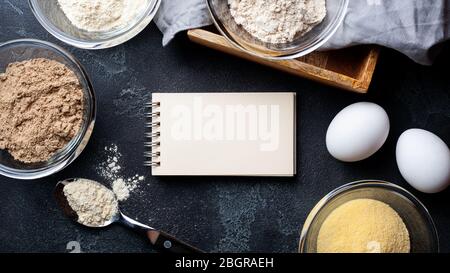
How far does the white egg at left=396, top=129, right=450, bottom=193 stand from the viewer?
1095mm

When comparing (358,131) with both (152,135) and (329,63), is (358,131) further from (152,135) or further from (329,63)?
Answer: (152,135)

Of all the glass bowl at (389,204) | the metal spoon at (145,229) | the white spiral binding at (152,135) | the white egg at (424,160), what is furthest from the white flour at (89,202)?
the white egg at (424,160)

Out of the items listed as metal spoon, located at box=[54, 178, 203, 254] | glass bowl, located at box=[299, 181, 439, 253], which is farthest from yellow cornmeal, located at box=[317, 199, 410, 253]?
Answer: metal spoon, located at box=[54, 178, 203, 254]

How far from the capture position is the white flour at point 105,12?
1.15m

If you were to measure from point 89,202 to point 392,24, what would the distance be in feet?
2.21

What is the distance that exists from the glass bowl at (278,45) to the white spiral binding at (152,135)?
0.72 feet

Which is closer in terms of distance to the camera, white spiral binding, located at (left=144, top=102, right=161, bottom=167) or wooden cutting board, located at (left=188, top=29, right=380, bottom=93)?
wooden cutting board, located at (left=188, top=29, right=380, bottom=93)

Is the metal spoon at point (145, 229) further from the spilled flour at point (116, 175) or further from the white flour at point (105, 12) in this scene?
the white flour at point (105, 12)

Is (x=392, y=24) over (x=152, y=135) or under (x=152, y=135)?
over

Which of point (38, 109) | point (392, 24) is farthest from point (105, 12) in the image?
point (392, 24)

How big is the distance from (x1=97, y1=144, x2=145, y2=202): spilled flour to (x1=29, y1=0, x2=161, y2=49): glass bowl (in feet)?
0.70

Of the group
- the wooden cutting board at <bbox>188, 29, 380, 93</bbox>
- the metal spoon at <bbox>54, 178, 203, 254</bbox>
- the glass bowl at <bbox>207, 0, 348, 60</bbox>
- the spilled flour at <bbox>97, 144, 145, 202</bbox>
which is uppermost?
the glass bowl at <bbox>207, 0, 348, 60</bbox>

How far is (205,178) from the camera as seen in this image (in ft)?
3.98

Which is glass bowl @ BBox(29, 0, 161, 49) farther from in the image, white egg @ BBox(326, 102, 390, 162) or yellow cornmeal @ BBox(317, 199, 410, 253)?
yellow cornmeal @ BBox(317, 199, 410, 253)
